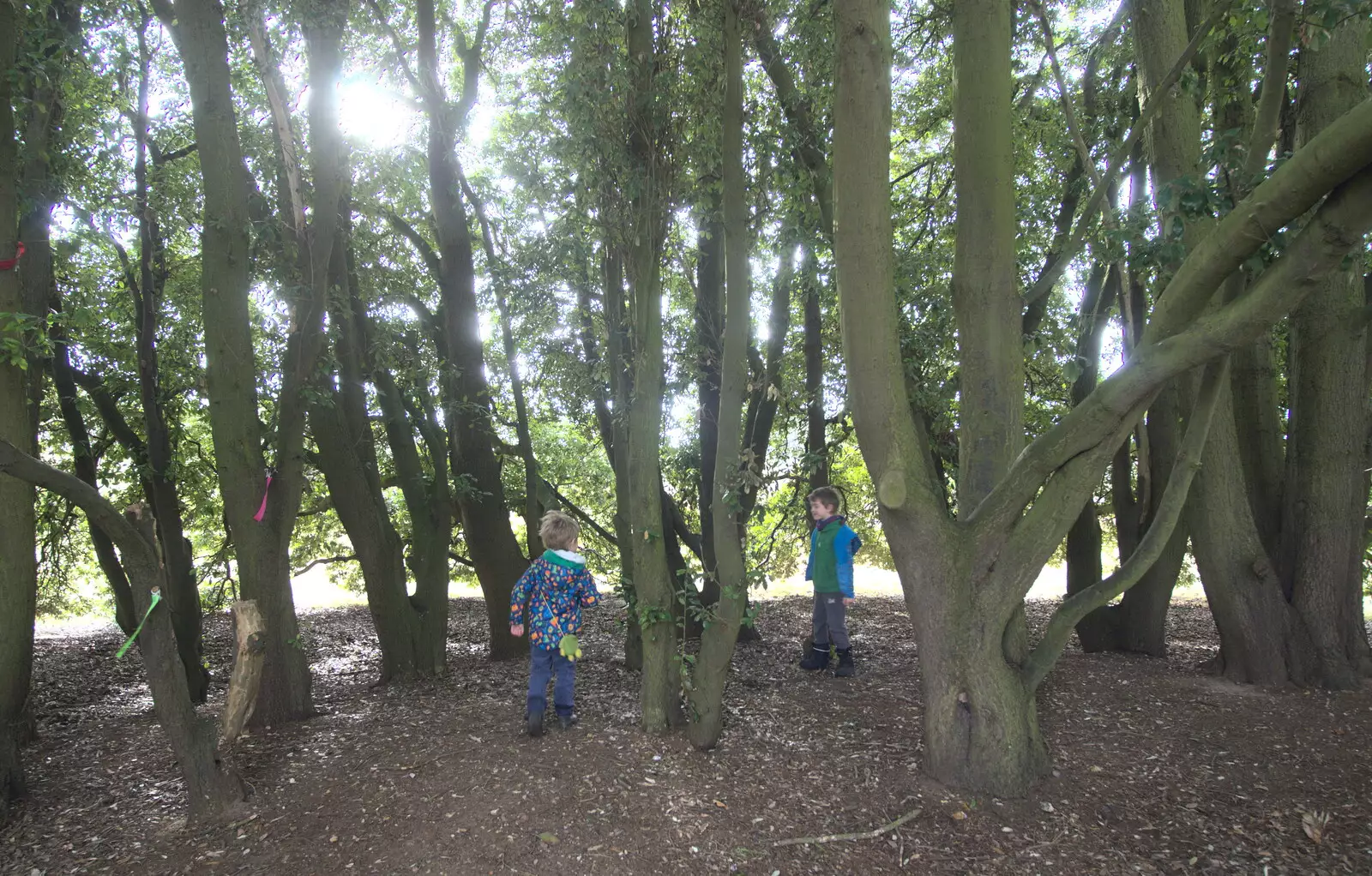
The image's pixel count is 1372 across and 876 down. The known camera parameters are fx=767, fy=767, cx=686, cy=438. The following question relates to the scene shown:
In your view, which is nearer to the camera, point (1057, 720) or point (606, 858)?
point (606, 858)

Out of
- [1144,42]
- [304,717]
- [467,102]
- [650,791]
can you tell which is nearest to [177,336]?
[467,102]

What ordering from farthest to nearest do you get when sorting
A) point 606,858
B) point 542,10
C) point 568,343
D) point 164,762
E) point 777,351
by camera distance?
point 777,351 → point 568,343 → point 542,10 → point 164,762 → point 606,858

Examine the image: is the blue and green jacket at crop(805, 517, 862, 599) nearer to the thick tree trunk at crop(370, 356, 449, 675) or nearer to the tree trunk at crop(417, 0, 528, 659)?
the tree trunk at crop(417, 0, 528, 659)

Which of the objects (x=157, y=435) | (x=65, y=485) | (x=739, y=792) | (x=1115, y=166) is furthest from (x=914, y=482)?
(x=157, y=435)

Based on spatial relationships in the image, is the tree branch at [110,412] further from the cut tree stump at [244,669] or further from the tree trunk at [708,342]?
the tree trunk at [708,342]

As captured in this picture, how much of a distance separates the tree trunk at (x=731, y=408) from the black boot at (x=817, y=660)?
85.7 inches

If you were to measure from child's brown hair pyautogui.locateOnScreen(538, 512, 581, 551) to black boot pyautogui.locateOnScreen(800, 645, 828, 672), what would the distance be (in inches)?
98.9

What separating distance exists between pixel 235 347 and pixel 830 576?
4681 millimetres

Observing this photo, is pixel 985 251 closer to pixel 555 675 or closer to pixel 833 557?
pixel 833 557

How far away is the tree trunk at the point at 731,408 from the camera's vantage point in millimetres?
4441

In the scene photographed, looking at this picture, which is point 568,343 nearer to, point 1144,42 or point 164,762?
point 164,762

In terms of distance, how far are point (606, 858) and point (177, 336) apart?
6981 millimetres

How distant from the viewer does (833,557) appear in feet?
20.8

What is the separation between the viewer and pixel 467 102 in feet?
26.7
